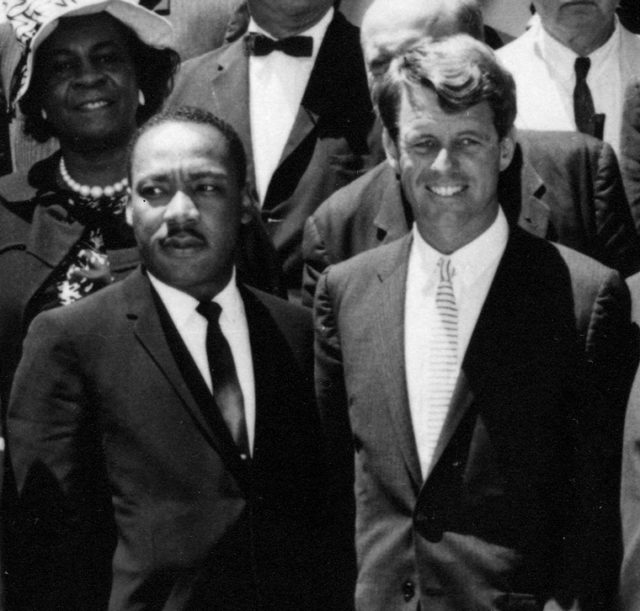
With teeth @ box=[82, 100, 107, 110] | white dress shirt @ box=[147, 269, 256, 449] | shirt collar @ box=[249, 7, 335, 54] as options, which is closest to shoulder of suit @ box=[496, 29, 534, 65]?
shirt collar @ box=[249, 7, 335, 54]

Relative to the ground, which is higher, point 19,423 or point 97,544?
point 19,423

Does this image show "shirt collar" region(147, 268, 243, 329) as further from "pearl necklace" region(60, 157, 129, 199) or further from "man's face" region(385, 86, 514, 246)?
"pearl necklace" region(60, 157, 129, 199)

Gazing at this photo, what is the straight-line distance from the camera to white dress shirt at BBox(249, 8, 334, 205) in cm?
482

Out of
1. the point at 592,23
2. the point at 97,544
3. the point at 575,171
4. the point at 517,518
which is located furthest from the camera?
the point at 592,23

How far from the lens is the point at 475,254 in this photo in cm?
360

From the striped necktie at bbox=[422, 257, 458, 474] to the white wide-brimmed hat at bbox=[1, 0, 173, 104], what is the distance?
1.58 meters

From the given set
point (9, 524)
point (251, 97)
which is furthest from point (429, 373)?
point (251, 97)

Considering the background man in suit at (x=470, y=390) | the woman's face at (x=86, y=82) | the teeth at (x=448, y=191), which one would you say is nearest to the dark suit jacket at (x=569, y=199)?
the background man in suit at (x=470, y=390)

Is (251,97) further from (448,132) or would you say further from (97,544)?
(97,544)

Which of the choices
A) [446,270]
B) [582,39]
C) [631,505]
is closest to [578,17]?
[582,39]

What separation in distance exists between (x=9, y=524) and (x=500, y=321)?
1381 millimetres

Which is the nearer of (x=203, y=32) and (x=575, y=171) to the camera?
(x=575, y=171)

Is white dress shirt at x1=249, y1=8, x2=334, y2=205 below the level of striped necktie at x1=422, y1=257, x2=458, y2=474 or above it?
above

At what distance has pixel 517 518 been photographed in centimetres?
337
